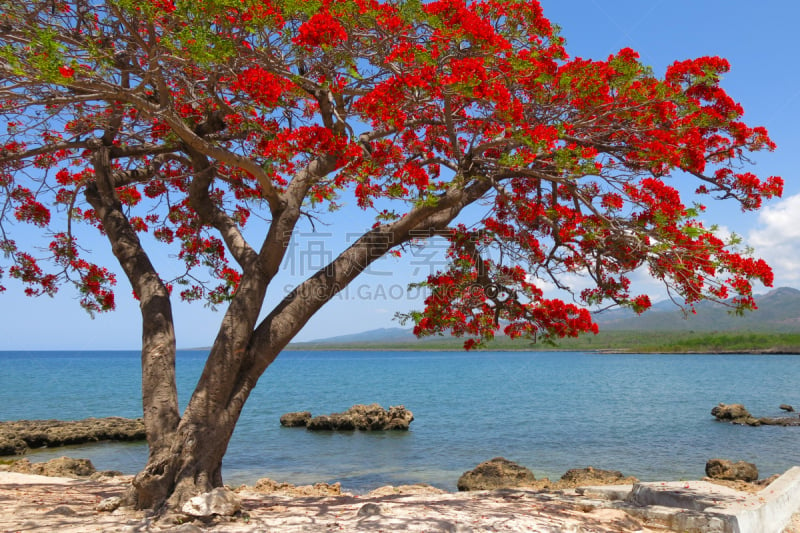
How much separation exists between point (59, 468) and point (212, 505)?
28.8 ft

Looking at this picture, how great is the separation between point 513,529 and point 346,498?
3109 mm

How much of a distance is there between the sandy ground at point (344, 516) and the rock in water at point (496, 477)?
3.96 meters

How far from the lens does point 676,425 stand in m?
23.6

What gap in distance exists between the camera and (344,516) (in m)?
6.16

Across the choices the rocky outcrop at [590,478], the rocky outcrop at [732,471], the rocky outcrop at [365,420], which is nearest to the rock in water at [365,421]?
the rocky outcrop at [365,420]

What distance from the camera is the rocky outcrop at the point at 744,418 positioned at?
915 inches

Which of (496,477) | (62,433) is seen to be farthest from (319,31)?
(62,433)

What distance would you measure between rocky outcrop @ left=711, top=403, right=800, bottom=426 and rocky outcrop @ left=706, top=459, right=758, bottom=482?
42.3ft

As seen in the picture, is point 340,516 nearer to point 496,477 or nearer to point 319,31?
point 319,31

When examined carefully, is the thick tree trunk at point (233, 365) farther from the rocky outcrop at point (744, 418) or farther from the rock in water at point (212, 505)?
the rocky outcrop at point (744, 418)

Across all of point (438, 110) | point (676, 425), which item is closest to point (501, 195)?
point (438, 110)

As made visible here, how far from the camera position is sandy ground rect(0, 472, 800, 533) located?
556 centimetres

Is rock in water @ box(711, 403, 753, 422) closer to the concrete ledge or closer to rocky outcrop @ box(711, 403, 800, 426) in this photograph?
rocky outcrop @ box(711, 403, 800, 426)

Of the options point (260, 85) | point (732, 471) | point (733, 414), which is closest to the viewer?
point (260, 85)
